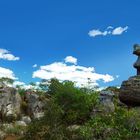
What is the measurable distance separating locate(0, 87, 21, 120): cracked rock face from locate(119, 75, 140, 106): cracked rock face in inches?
343

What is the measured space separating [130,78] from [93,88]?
3054 mm

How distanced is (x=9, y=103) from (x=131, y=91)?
10.1 metres

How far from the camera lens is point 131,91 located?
1196 inches

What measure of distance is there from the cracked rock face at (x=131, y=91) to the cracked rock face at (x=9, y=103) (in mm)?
8710

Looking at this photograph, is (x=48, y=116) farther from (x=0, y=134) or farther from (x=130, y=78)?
(x=130, y=78)

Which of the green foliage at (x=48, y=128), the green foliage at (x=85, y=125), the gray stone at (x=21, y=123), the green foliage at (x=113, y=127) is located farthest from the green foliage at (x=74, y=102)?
the green foliage at (x=48, y=128)

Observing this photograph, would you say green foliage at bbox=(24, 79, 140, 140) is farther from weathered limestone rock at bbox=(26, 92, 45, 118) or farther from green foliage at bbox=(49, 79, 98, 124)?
weathered limestone rock at bbox=(26, 92, 45, 118)

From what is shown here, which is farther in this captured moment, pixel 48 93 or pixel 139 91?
pixel 48 93

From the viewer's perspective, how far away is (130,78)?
3125 centimetres

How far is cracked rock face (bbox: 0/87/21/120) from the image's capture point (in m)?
33.3

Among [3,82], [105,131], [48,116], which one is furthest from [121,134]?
[3,82]

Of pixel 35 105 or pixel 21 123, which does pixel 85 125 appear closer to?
pixel 21 123

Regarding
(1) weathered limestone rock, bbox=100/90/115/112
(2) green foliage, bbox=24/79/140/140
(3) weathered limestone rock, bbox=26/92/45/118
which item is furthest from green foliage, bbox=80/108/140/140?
(3) weathered limestone rock, bbox=26/92/45/118

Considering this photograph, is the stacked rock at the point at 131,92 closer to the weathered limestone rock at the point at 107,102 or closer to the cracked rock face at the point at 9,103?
the weathered limestone rock at the point at 107,102
